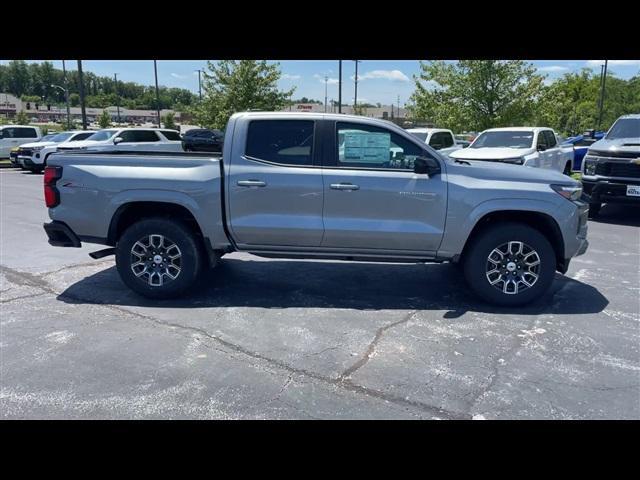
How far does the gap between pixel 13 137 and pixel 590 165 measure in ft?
79.5

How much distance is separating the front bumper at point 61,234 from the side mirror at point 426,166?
372cm

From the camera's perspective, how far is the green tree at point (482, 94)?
17.5 m

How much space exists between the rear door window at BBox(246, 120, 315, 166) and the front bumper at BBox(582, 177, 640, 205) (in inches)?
251

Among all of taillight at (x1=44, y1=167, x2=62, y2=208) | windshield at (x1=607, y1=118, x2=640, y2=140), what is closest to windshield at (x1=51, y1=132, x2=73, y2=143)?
taillight at (x1=44, y1=167, x2=62, y2=208)

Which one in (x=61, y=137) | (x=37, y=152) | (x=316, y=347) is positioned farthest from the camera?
(x=61, y=137)

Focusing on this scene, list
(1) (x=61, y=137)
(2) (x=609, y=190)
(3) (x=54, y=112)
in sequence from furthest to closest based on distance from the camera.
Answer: (3) (x=54, y=112) < (1) (x=61, y=137) < (2) (x=609, y=190)

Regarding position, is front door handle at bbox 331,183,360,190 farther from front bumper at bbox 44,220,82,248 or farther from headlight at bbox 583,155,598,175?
headlight at bbox 583,155,598,175

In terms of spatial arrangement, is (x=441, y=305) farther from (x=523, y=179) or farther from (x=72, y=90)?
(x=72, y=90)

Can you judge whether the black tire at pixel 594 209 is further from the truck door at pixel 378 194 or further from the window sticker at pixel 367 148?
the window sticker at pixel 367 148

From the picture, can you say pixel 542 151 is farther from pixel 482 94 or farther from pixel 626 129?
pixel 482 94

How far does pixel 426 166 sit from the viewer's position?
15.5 feet

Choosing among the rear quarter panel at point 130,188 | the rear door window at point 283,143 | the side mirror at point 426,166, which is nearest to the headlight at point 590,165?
the side mirror at point 426,166

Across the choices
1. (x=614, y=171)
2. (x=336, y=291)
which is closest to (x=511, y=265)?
(x=336, y=291)
